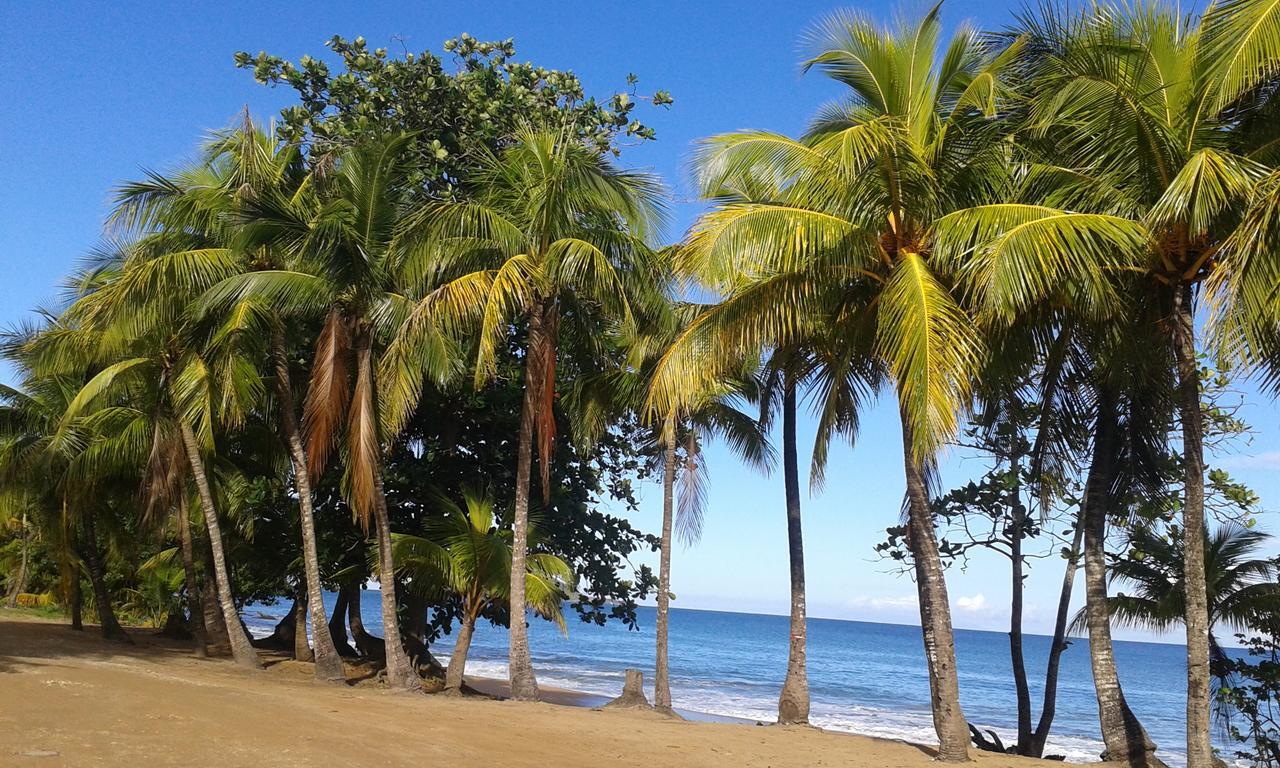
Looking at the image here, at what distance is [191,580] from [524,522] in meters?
8.77

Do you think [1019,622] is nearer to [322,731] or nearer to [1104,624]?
[1104,624]

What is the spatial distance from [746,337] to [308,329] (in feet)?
33.3

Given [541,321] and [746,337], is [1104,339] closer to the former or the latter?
[746,337]

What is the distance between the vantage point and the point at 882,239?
1164cm

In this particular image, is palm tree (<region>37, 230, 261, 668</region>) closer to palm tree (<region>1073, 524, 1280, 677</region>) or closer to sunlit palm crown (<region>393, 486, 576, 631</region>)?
sunlit palm crown (<region>393, 486, 576, 631</region>)

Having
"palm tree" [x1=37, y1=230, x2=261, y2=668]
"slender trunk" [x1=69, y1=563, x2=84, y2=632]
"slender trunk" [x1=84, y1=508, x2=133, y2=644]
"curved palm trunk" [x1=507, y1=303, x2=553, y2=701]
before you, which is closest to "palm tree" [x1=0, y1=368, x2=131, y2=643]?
"slender trunk" [x1=84, y1=508, x2=133, y2=644]

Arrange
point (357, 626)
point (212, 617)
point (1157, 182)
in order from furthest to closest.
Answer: point (357, 626) < point (212, 617) < point (1157, 182)

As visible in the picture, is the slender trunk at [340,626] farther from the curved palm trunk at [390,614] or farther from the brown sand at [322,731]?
the brown sand at [322,731]

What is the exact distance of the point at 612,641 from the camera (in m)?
76.3

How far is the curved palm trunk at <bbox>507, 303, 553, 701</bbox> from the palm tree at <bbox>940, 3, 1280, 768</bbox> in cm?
673

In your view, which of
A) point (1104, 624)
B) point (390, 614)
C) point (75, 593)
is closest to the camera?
point (1104, 624)

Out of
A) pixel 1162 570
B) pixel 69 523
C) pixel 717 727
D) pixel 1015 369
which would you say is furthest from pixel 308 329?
pixel 1162 570

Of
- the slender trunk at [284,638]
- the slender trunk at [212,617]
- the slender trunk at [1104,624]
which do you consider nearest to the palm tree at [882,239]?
the slender trunk at [1104,624]

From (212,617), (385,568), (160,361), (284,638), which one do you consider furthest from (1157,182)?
(284,638)
